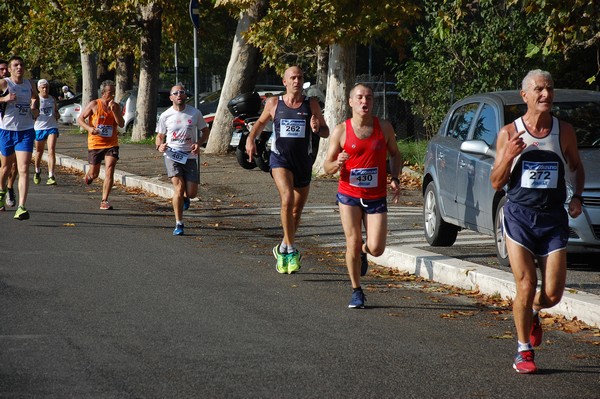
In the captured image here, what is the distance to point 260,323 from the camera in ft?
27.5

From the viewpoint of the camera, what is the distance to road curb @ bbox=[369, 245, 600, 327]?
8.71 m

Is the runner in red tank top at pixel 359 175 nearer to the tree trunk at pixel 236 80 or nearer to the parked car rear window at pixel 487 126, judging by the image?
Result: the parked car rear window at pixel 487 126

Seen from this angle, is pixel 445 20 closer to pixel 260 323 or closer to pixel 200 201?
pixel 200 201

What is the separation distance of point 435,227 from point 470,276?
2.60 metres

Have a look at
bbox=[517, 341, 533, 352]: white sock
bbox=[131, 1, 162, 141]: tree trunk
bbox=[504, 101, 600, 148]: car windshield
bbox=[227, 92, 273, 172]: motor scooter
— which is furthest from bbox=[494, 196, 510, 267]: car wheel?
bbox=[131, 1, 162, 141]: tree trunk

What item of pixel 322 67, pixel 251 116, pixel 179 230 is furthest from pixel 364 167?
pixel 322 67

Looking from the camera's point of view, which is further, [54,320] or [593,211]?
[593,211]

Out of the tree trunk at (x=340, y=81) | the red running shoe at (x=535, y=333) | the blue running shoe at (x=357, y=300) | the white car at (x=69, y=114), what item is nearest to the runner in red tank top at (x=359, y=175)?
the blue running shoe at (x=357, y=300)

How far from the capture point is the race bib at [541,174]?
23.4ft

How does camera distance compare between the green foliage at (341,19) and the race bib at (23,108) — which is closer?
the race bib at (23,108)

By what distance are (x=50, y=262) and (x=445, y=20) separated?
21.4 ft

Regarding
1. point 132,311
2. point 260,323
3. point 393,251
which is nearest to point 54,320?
point 132,311

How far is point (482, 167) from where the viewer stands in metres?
11.5

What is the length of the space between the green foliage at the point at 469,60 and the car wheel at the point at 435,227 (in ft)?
31.1
